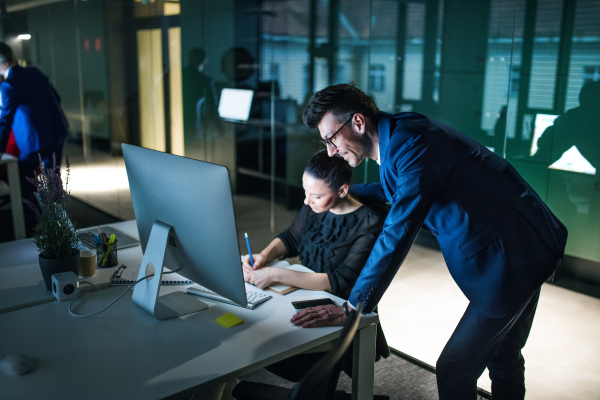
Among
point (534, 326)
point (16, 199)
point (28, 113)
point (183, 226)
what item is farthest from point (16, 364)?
point (28, 113)

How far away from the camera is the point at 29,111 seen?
4.67m

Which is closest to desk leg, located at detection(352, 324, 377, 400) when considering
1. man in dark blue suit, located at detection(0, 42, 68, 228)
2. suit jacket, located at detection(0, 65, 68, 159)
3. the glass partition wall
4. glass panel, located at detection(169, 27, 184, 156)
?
the glass partition wall

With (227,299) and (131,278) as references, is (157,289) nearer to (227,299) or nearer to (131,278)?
(227,299)

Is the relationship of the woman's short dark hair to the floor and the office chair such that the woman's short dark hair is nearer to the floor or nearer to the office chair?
Answer: the office chair

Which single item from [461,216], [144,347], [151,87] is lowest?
[144,347]

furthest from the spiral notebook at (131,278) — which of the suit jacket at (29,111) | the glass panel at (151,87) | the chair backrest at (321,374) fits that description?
the glass panel at (151,87)

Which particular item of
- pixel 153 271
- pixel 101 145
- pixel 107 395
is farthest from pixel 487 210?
pixel 101 145

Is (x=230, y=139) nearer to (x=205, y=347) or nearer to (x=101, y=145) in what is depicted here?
(x=101, y=145)

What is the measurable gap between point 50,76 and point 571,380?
4.92m

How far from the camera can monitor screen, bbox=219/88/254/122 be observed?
5.56 meters

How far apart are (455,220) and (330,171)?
0.65 meters

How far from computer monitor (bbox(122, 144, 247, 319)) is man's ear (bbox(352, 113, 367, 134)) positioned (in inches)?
21.6

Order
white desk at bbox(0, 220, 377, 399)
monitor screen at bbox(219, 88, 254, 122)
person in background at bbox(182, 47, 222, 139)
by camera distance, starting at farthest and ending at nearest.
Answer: monitor screen at bbox(219, 88, 254, 122) → person in background at bbox(182, 47, 222, 139) → white desk at bbox(0, 220, 377, 399)

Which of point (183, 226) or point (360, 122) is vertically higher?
point (360, 122)
